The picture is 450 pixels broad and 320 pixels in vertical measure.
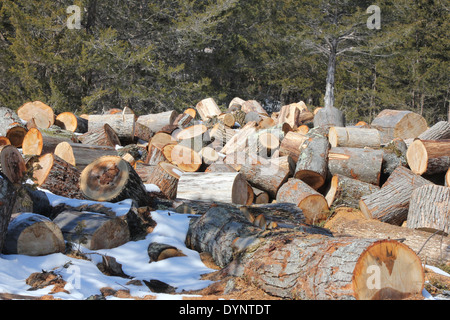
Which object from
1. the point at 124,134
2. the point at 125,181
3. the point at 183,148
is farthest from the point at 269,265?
the point at 124,134

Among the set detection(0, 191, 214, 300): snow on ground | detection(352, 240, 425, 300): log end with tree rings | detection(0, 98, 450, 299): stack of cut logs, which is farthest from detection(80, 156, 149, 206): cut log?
detection(352, 240, 425, 300): log end with tree rings

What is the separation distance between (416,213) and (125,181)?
452 cm

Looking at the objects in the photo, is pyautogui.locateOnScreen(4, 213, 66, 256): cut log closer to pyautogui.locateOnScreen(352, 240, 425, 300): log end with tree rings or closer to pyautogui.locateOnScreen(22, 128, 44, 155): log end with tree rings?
pyautogui.locateOnScreen(352, 240, 425, 300): log end with tree rings

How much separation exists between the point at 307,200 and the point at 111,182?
3.40m

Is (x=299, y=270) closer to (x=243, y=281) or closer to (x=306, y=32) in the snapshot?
(x=243, y=281)

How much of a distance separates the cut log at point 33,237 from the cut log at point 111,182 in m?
1.59

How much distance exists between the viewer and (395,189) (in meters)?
7.75

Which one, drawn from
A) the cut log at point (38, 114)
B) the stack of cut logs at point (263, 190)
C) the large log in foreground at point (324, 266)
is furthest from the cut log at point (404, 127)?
the cut log at point (38, 114)

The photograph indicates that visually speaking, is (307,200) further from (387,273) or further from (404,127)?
(404,127)

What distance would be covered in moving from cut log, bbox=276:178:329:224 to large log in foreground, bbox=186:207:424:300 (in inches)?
129

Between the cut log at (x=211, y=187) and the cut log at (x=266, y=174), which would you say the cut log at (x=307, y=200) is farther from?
the cut log at (x=211, y=187)

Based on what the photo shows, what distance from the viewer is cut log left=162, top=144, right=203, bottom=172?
895 cm

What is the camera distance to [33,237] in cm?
439

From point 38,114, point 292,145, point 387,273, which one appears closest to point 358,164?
point 292,145
